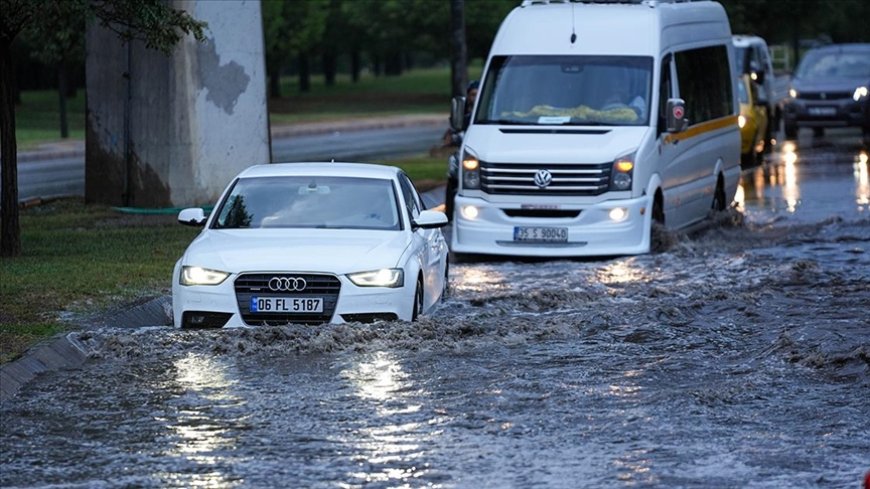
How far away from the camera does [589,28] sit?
2042 centimetres

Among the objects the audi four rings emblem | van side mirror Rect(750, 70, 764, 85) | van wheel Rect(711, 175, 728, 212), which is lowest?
van wheel Rect(711, 175, 728, 212)

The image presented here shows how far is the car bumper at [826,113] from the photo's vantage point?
40500mm

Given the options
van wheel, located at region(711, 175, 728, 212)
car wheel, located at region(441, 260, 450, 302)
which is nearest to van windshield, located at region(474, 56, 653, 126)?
van wheel, located at region(711, 175, 728, 212)

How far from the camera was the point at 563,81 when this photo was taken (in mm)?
20016

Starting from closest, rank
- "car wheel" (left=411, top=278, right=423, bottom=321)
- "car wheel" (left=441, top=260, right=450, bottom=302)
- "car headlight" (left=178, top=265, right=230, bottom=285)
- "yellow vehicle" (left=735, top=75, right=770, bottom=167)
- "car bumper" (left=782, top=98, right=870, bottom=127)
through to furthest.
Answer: "car headlight" (left=178, top=265, right=230, bottom=285)
"car wheel" (left=411, top=278, right=423, bottom=321)
"car wheel" (left=441, top=260, right=450, bottom=302)
"yellow vehicle" (left=735, top=75, right=770, bottom=167)
"car bumper" (left=782, top=98, right=870, bottom=127)

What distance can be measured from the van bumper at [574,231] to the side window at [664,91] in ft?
3.96

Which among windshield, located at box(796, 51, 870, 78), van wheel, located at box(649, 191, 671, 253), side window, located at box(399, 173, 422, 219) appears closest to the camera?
side window, located at box(399, 173, 422, 219)

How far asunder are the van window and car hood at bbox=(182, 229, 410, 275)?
27.1 feet

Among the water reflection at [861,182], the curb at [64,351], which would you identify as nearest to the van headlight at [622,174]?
the curb at [64,351]

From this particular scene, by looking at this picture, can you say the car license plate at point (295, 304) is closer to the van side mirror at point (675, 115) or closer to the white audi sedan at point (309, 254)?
the white audi sedan at point (309, 254)

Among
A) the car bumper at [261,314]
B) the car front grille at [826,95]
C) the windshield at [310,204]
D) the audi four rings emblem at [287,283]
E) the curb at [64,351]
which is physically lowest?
the car front grille at [826,95]

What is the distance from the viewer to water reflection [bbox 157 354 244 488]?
27.8 ft

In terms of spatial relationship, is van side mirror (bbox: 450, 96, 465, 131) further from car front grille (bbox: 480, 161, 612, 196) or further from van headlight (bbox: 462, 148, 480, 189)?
car front grille (bbox: 480, 161, 612, 196)

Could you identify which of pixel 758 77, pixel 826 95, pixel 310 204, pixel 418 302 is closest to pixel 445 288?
pixel 310 204
